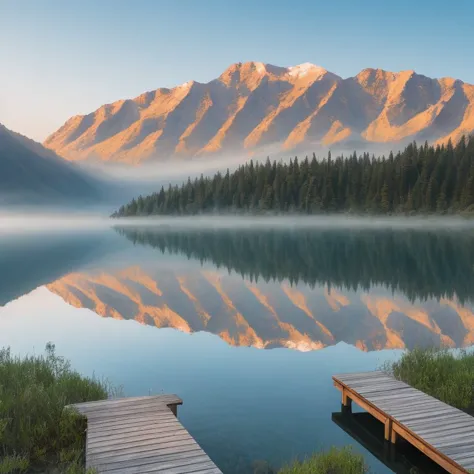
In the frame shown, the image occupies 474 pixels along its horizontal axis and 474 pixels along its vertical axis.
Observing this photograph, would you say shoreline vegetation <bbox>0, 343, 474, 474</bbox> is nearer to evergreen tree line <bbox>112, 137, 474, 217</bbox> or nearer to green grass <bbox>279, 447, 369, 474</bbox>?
green grass <bbox>279, 447, 369, 474</bbox>

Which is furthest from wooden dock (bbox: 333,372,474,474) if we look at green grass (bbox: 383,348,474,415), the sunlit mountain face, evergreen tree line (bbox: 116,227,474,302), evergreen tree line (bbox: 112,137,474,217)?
evergreen tree line (bbox: 112,137,474,217)

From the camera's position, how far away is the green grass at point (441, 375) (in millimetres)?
15219

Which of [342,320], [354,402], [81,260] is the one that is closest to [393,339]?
[342,320]

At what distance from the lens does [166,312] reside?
33.8 meters

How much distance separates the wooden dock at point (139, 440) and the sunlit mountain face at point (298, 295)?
11.6m

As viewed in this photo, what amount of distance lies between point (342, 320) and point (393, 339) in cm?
550

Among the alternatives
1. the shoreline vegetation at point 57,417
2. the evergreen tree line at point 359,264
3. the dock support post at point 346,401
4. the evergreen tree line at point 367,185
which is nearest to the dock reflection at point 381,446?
the dock support post at point 346,401

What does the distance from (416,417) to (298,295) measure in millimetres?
27416

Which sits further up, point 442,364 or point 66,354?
point 442,364

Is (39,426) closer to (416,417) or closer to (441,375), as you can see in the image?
(416,417)

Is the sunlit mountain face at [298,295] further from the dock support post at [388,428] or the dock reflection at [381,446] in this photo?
the dock support post at [388,428]

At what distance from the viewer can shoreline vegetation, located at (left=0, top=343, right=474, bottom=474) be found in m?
11.5

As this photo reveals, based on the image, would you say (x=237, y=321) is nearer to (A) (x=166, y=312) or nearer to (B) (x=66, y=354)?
(A) (x=166, y=312)

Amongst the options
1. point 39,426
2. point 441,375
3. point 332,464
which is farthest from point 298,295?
point 39,426
